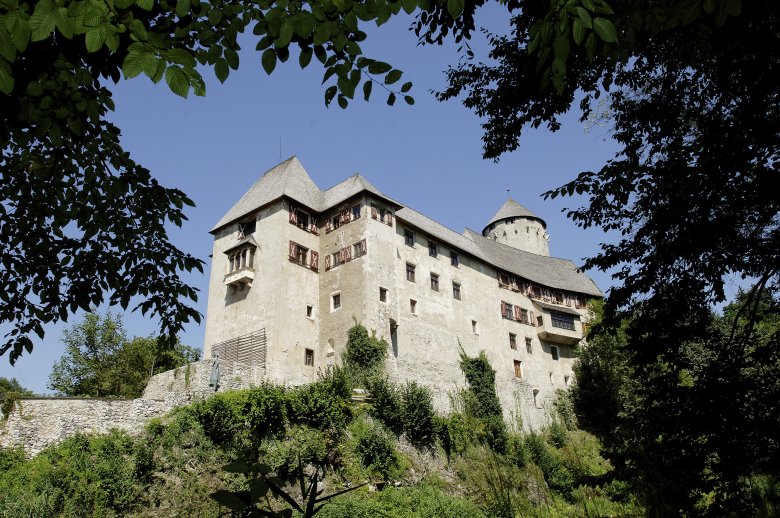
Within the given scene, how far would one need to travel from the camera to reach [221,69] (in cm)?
377

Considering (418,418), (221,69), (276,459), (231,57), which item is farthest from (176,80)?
(418,418)

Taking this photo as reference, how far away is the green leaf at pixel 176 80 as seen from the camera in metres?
3.41

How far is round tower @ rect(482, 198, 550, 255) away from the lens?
59.8 m

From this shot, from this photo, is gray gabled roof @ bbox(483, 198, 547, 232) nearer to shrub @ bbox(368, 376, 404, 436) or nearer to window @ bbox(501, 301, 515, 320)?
A: window @ bbox(501, 301, 515, 320)

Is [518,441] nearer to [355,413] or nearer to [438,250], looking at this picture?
[355,413]

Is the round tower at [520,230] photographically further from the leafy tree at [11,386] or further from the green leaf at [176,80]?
the green leaf at [176,80]

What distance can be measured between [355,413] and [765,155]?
1744 centimetres

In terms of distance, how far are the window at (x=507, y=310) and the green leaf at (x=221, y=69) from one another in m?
38.7

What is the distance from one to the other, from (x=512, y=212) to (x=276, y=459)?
47304mm

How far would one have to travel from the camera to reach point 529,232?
60094mm

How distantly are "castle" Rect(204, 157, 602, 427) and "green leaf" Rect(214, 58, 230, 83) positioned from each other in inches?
926

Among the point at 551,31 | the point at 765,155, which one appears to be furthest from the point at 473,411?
the point at 551,31

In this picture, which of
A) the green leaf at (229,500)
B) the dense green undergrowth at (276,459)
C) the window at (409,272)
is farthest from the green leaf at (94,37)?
the window at (409,272)

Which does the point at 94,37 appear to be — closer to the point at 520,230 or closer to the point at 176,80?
the point at 176,80
